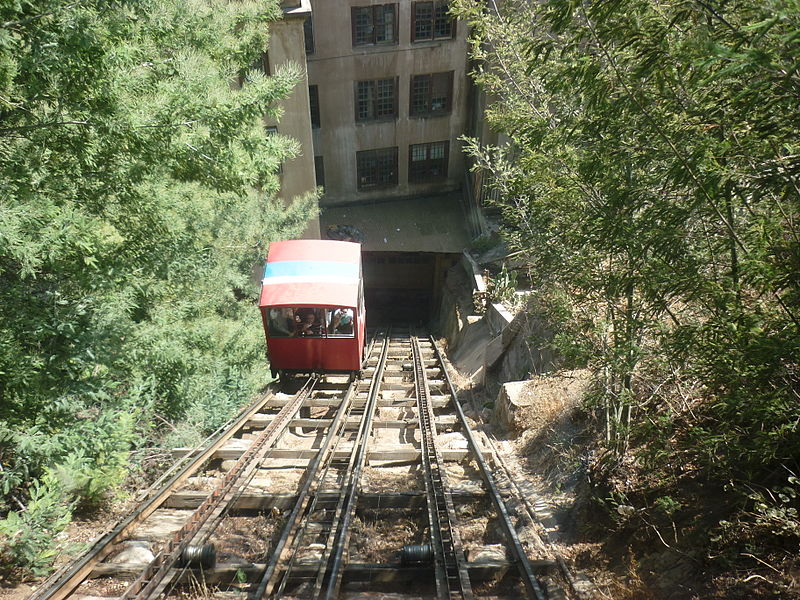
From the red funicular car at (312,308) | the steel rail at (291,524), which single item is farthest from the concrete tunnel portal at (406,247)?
the steel rail at (291,524)

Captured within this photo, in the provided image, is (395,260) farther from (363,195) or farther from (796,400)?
(796,400)

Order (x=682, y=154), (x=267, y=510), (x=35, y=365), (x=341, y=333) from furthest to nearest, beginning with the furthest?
(x=341, y=333) < (x=267, y=510) < (x=35, y=365) < (x=682, y=154)

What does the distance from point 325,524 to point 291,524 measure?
1.53ft

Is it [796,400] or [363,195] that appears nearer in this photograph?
[796,400]

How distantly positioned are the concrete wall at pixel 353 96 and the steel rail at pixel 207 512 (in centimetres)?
1861

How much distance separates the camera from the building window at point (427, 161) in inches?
1116

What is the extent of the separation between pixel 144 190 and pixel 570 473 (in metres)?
7.32

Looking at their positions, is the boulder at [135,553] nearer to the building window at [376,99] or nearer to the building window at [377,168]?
the building window at [377,168]

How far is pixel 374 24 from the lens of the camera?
82.2ft

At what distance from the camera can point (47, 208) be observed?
17.8 feet

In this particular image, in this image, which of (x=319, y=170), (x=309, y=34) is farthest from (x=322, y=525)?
(x=309, y=34)

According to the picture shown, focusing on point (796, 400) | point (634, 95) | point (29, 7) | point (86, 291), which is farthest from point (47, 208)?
point (796, 400)

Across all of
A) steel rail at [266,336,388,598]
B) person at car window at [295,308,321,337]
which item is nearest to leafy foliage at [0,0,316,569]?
steel rail at [266,336,388,598]

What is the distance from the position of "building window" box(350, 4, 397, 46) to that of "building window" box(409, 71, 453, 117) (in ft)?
7.55
